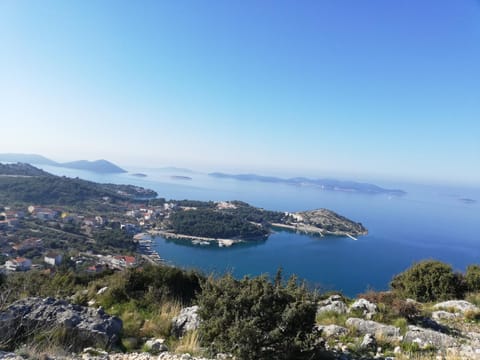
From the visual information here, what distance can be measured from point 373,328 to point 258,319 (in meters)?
2.67

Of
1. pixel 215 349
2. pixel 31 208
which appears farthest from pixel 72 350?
pixel 31 208

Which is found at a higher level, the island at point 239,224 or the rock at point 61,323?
the rock at point 61,323

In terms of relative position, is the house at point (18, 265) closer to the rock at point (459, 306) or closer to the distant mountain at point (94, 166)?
the rock at point (459, 306)

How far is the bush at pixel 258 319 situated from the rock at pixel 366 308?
2652mm

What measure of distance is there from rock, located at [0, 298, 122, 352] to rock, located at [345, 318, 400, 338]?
3.57 meters

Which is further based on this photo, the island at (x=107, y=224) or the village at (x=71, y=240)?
the island at (x=107, y=224)

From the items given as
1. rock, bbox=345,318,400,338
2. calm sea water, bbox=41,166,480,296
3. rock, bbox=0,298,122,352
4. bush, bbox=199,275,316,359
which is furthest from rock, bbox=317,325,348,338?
calm sea water, bbox=41,166,480,296

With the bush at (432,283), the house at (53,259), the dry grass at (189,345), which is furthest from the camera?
the house at (53,259)

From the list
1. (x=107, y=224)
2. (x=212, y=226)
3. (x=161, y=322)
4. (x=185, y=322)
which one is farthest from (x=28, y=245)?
(x=185, y=322)

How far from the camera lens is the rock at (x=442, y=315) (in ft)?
18.1

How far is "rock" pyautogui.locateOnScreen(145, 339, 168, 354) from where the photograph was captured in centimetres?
359

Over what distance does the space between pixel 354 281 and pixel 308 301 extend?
110 ft

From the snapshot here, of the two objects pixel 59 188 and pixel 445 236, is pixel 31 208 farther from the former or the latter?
pixel 445 236

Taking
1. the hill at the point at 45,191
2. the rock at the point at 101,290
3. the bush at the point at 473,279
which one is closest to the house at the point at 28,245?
the hill at the point at 45,191
